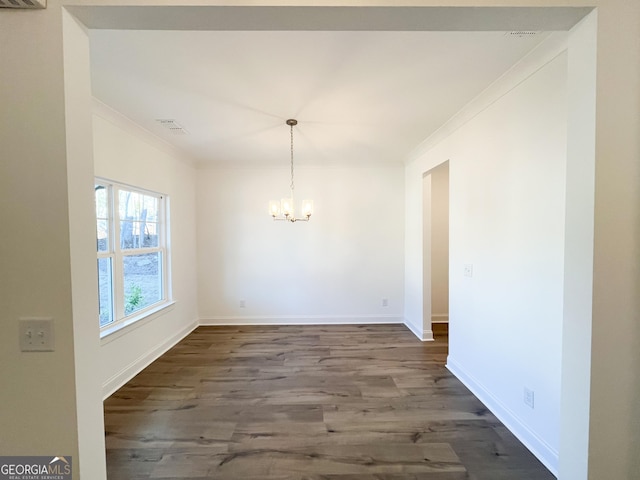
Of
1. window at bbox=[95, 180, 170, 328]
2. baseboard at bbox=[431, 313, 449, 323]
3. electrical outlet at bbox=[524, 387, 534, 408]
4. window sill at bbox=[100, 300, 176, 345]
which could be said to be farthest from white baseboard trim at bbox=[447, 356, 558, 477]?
window at bbox=[95, 180, 170, 328]

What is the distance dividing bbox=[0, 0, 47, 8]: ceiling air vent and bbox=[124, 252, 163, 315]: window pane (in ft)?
7.75

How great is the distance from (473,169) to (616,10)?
143 cm

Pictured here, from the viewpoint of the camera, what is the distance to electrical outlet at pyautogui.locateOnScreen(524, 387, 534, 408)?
1707 mm

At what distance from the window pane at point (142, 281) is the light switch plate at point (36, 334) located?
2.09 meters

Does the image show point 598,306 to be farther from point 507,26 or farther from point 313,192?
point 313,192

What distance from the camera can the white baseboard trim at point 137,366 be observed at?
2344 millimetres

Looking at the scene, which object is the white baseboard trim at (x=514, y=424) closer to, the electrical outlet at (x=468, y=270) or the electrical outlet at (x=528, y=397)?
the electrical outlet at (x=528, y=397)

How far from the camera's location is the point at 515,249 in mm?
1847

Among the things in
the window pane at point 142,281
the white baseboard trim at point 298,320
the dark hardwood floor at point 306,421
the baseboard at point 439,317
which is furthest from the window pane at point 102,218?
the baseboard at point 439,317

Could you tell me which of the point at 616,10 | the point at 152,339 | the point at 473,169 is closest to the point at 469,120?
the point at 473,169

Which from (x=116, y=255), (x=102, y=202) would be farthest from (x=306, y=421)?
(x=102, y=202)

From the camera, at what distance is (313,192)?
4.16 metres

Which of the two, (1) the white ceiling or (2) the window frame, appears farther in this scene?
(2) the window frame

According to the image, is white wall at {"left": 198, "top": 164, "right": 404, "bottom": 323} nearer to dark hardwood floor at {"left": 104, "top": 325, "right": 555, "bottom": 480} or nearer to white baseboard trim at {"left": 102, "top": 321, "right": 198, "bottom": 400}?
white baseboard trim at {"left": 102, "top": 321, "right": 198, "bottom": 400}
